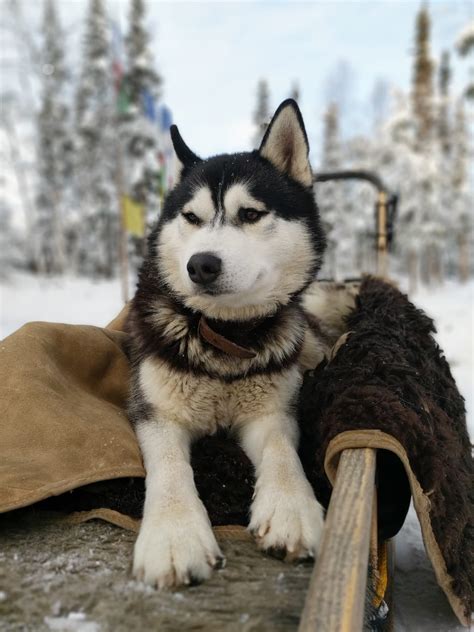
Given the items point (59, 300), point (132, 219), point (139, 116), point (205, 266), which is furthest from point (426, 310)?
point (139, 116)

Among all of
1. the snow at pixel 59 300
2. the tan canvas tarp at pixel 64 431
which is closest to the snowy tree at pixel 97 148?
the snow at pixel 59 300

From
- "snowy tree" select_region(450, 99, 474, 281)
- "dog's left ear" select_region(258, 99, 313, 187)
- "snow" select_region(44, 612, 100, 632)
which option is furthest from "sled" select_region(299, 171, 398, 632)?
"snowy tree" select_region(450, 99, 474, 281)

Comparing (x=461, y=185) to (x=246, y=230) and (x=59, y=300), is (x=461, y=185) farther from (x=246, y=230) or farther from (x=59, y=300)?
(x=246, y=230)

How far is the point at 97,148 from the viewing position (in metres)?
25.9

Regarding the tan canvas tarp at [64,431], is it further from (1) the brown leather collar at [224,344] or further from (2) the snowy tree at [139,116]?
(2) the snowy tree at [139,116]

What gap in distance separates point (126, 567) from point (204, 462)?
0.60m

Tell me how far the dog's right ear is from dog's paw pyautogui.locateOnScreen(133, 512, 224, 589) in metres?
1.67

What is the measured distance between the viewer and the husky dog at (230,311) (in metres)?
1.88

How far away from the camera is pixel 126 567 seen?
1.38m

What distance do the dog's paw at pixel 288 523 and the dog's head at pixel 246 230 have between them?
74 centimetres

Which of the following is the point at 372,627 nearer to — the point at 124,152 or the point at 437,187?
the point at 124,152

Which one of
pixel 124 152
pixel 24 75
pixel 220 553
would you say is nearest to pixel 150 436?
pixel 220 553

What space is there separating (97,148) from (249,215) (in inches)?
1023

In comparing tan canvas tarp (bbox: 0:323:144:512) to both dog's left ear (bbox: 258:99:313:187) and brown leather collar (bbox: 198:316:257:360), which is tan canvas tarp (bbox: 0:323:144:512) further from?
dog's left ear (bbox: 258:99:313:187)
